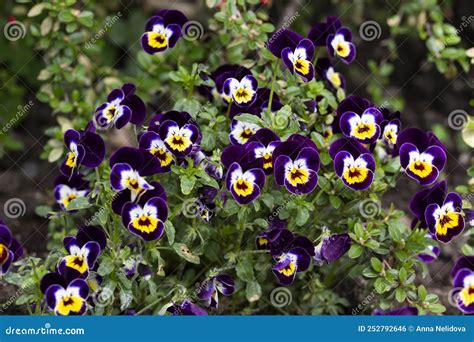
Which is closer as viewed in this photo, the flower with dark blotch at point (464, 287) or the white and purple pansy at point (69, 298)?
the white and purple pansy at point (69, 298)

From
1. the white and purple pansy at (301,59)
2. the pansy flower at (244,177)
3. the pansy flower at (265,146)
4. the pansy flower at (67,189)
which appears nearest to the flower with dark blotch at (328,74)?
the white and purple pansy at (301,59)

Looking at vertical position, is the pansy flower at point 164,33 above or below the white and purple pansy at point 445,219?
below

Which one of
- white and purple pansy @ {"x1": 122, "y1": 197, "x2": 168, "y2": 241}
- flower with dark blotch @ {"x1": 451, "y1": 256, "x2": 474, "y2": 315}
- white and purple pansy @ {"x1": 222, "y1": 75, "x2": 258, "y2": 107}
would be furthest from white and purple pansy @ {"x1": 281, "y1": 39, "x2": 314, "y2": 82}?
flower with dark blotch @ {"x1": 451, "y1": 256, "x2": 474, "y2": 315}

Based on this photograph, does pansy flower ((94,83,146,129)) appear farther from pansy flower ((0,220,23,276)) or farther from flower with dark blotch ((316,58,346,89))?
flower with dark blotch ((316,58,346,89))

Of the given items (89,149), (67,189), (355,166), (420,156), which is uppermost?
(420,156)

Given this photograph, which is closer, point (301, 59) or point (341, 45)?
point (301, 59)

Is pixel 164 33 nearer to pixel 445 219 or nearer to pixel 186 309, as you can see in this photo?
pixel 186 309

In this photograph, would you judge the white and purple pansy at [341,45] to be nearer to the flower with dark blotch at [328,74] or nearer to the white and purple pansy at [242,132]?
the flower with dark blotch at [328,74]

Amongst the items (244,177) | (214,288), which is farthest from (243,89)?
(214,288)
